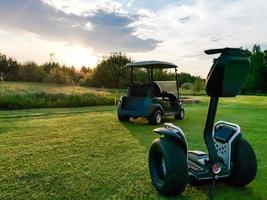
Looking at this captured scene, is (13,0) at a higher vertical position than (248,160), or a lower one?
higher

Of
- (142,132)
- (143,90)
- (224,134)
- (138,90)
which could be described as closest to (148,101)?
(143,90)

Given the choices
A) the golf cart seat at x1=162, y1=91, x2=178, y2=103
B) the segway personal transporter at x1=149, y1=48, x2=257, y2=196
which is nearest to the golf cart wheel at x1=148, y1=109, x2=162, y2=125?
the golf cart seat at x1=162, y1=91, x2=178, y2=103

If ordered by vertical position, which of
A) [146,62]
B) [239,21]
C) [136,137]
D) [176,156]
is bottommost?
[136,137]

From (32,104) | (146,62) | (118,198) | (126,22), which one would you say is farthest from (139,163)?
(126,22)

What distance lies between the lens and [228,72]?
314 centimetres

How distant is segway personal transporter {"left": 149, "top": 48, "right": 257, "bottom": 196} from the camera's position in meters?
3.18

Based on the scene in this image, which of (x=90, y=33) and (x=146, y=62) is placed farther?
(x=90, y=33)

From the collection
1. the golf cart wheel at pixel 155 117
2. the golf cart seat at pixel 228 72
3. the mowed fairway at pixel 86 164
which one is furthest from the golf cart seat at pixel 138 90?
the golf cart seat at pixel 228 72

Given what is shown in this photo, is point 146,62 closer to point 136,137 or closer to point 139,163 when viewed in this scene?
point 136,137

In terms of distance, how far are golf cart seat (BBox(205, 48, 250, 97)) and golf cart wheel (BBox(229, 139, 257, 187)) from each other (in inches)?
27.9

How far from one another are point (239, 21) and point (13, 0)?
766 cm

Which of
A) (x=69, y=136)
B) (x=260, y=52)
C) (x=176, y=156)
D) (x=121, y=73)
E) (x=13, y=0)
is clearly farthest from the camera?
(x=260, y=52)

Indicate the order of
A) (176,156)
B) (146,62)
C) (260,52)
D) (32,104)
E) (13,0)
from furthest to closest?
(260,52) → (32,104) → (13,0) → (146,62) → (176,156)

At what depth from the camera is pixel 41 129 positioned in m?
7.98
